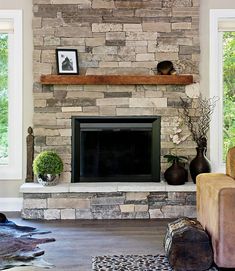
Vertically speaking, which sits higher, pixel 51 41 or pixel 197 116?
pixel 51 41

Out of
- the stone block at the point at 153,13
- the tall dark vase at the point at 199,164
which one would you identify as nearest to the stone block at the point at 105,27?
the stone block at the point at 153,13

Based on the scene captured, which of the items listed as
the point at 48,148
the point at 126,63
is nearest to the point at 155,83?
the point at 126,63

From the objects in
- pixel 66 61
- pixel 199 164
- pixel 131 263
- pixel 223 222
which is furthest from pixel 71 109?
pixel 223 222

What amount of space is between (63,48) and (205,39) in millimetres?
1772

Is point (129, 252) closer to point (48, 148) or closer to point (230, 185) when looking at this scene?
point (230, 185)

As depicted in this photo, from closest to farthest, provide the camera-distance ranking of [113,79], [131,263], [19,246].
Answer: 1. [131,263]
2. [19,246]
3. [113,79]

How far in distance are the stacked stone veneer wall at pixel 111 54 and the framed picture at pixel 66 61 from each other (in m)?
0.08

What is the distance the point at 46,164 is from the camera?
511 cm

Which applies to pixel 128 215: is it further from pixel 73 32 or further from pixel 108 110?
pixel 73 32

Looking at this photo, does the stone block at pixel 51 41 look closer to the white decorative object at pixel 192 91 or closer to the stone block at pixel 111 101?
the stone block at pixel 111 101

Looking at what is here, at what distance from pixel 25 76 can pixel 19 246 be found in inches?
96.2

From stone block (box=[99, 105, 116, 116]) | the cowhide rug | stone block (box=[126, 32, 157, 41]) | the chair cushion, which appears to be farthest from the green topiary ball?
the chair cushion

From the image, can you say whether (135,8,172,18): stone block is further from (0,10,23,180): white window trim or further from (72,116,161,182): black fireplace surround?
(0,10,23,180): white window trim

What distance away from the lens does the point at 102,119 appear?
5516 millimetres
